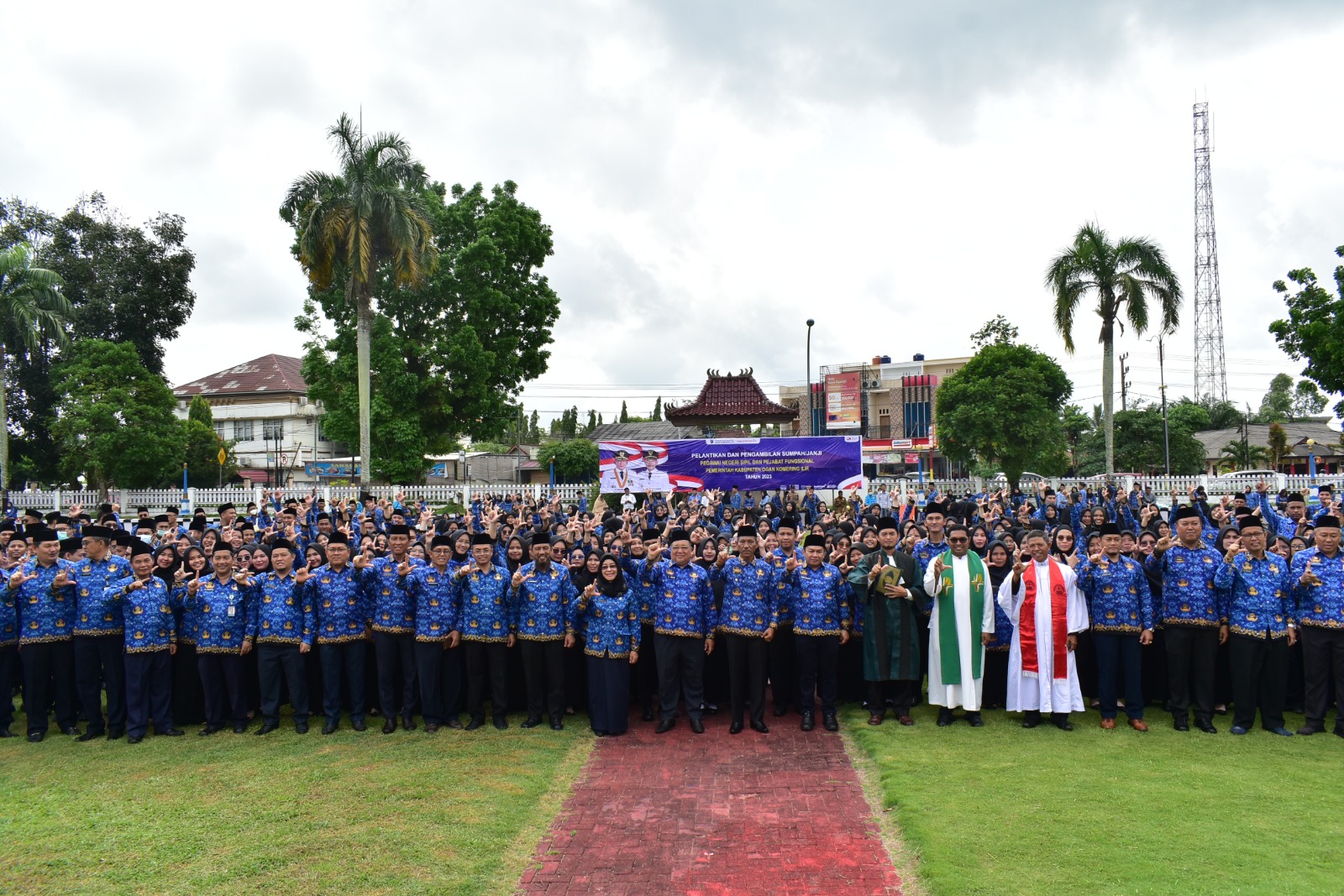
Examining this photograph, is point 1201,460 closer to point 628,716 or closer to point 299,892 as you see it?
point 628,716

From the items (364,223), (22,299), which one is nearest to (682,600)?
(364,223)

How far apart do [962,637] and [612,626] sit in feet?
9.63

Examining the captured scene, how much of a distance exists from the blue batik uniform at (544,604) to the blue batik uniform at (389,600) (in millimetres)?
946

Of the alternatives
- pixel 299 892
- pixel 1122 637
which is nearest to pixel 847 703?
pixel 1122 637

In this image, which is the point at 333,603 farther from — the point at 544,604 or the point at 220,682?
the point at 544,604

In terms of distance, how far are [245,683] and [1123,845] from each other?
678cm

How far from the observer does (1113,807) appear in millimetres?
5324

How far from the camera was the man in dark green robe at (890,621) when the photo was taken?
7.26m

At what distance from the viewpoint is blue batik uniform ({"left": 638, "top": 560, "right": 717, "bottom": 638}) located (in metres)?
7.24

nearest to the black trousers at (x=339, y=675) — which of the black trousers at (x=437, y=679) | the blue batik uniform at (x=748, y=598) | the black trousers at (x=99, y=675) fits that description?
the black trousers at (x=437, y=679)

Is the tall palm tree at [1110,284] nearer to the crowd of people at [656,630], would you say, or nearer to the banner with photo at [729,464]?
the banner with photo at [729,464]

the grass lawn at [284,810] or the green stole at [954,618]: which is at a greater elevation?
the green stole at [954,618]

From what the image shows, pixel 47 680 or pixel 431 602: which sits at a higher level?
pixel 431 602

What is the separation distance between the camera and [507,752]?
6680 millimetres
